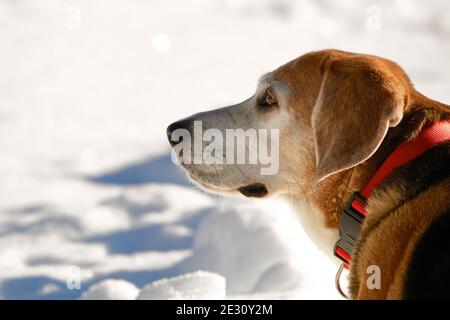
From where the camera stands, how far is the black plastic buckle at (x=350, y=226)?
4102 mm

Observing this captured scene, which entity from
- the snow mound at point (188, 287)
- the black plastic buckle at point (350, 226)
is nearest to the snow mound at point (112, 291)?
the snow mound at point (188, 287)

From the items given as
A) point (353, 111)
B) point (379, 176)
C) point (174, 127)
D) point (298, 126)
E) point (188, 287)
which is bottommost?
point (379, 176)

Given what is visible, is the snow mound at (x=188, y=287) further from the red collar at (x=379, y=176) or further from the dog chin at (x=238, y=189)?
the red collar at (x=379, y=176)

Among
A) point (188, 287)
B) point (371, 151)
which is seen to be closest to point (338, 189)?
point (371, 151)

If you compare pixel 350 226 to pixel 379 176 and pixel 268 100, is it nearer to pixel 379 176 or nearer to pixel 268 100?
pixel 379 176

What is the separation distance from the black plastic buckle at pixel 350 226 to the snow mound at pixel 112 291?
14.8 feet

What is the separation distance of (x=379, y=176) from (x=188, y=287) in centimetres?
420

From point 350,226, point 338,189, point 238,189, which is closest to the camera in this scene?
point 350,226

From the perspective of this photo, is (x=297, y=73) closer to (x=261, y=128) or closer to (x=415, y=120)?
(x=261, y=128)

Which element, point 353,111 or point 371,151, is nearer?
point 371,151

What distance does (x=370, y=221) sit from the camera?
3979mm

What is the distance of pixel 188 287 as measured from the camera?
306 inches

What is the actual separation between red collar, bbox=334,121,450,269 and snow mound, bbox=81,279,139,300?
452 centimetres
